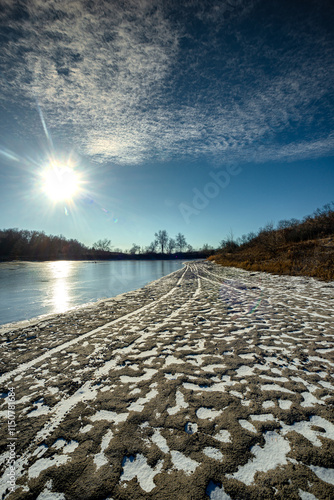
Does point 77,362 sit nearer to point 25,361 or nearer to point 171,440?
point 25,361

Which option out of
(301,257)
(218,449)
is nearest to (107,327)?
(218,449)

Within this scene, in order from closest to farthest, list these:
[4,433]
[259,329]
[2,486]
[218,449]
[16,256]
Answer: [2,486], [218,449], [4,433], [259,329], [16,256]

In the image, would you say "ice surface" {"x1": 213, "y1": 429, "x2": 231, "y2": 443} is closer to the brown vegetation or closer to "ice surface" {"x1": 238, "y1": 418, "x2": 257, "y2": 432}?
"ice surface" {"x1": 238, "y1": 418, "x2": 257, "y2": 432}

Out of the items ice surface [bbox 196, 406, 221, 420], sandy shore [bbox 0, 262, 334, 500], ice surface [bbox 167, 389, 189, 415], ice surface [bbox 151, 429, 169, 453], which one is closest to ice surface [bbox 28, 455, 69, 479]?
sandy shore [bbox 0, 262, 334, 500]

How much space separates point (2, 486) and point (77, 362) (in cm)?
205

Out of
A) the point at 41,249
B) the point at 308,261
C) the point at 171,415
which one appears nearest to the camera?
the point at 171,415

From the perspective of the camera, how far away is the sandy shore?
1.68m

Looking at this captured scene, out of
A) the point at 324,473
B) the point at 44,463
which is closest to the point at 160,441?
the point at 44,463

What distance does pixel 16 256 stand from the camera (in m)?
84.8

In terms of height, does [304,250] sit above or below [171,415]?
above

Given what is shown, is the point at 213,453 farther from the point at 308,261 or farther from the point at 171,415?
the point at 308,261

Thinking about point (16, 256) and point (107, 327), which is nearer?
point (107, 327)

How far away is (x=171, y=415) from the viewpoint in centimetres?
240

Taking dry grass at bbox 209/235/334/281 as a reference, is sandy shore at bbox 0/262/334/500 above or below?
below
